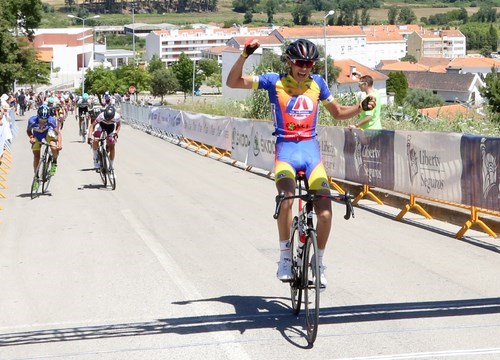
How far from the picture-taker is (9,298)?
8.90 meters

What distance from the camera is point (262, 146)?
22641 millimetres

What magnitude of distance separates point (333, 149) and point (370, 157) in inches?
77.8

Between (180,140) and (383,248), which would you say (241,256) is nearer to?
(383,248)

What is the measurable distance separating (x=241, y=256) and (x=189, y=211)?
4.45 metres

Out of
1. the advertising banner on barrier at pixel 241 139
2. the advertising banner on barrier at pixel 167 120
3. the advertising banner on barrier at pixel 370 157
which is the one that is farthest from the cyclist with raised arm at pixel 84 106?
the advertising banner on barrier at pixel 370 157

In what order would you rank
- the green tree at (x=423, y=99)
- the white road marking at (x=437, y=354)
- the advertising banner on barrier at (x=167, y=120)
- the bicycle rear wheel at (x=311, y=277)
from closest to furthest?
the white road marking at (x=437, y=354) < the bicycle rear wheel at (x=311, y=277) < the advertising banner on barrier at (x=167, y=120) < the green tree at (x=423, y=99)

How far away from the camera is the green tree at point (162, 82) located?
141488 mm

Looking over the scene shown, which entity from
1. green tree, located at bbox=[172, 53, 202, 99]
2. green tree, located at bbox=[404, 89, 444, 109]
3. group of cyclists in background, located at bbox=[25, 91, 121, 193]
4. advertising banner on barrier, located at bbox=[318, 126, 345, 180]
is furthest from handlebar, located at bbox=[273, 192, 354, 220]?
green tree, located at bbox=[172, 53, 202, 99]

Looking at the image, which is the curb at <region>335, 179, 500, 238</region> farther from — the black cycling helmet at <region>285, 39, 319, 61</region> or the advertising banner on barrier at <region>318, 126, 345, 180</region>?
the black cycling helmet at <region>285, 39, 319, 61</region>

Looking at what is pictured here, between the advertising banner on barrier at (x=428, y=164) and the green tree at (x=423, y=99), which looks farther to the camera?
the green tree at (x=423, y=99)

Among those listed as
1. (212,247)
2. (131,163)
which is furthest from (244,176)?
(212,247)

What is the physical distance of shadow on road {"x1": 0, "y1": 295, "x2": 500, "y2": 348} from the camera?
7.33m

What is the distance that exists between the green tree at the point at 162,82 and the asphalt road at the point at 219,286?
125746 millimetres

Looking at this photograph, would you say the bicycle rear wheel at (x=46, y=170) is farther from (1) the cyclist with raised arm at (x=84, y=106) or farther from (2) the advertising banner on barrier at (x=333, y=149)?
(1) the cyclist with raised arm at (x=84, y=106)
